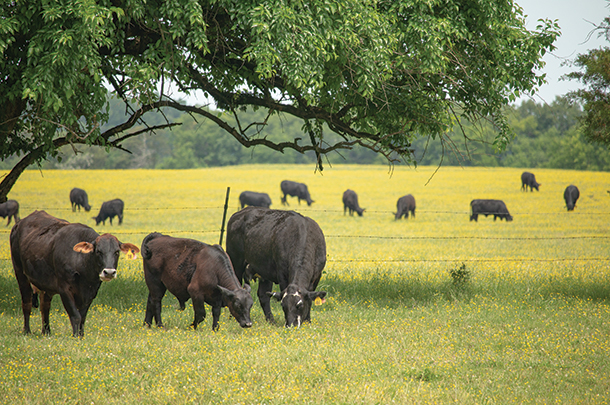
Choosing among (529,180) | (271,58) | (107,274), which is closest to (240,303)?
(107,274)

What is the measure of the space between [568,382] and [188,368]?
4403mm

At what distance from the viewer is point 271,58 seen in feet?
27.3

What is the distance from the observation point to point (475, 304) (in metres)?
10.4

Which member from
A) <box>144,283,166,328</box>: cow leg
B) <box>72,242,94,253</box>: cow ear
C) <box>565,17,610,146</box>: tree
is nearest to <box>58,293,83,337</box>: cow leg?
<box>72,242,94,253</box>: cow ear

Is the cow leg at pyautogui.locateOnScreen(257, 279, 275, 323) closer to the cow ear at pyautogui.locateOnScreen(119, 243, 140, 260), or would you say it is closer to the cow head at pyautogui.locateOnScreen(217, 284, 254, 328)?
the cow head at pyautogui.locateOnScreen(217, 284, 254, 328)

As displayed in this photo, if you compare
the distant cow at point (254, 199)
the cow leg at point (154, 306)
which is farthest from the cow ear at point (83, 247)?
the distant cow at point (254, 199)

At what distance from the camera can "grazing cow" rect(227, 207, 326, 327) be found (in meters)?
8.46

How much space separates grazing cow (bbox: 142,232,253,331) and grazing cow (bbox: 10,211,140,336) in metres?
1.00

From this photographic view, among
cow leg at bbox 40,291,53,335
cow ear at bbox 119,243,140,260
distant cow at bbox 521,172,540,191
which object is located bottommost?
cow leg at bbox 40,291,53,335

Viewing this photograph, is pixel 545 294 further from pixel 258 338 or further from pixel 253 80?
pixel 253 80

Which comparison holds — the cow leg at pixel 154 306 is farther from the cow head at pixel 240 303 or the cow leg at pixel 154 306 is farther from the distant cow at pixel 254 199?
the distant cow at pixel 254 199

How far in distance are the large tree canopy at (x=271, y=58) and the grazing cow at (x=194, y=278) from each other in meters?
2.15

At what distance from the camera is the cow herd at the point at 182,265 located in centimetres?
773

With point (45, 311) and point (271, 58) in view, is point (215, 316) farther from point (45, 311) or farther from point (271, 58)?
point (271, 58)
